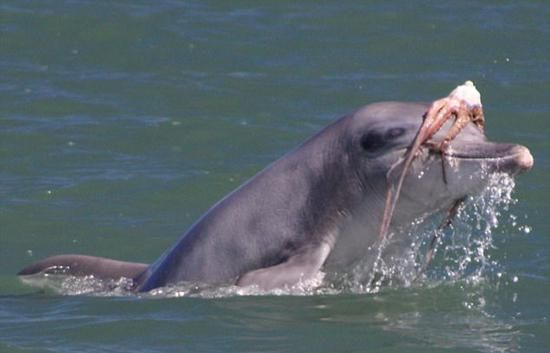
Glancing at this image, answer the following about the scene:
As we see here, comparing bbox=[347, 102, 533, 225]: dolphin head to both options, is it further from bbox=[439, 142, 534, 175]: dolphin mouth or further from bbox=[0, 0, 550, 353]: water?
bbox=[0, 0, 550, 353]: water

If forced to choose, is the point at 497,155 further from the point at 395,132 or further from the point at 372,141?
the point at 372,141

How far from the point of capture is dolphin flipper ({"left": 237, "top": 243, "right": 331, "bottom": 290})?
42.1ft

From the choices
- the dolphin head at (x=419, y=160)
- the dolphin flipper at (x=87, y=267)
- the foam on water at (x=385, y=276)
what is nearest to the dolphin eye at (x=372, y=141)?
the dolphin head at (x=419, y=160)

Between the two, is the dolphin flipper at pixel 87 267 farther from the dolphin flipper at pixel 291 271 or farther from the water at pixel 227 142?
the dolphin flipper at pixel 291 271

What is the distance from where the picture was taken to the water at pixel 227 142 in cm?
1275

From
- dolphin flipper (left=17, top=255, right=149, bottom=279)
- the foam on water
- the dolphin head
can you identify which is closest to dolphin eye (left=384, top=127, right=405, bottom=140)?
the dolphin head

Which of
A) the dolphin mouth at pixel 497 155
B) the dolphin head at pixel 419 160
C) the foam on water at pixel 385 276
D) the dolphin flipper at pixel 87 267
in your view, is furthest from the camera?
the dolphin flipper at pixel 87 267

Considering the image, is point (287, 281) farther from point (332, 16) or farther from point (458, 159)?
point (332, 16)

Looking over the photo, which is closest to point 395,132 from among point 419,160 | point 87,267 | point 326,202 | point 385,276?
point 419,160

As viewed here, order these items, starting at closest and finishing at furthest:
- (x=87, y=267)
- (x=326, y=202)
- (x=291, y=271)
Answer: (x=291, y=271) → (x=326, y=202) → (x=87, y=267)

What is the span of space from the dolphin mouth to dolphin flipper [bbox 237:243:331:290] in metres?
1.29

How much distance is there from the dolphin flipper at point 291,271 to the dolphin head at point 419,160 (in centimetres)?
52

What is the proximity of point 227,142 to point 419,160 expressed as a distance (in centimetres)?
901

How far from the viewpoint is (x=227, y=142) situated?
21.4 meters
